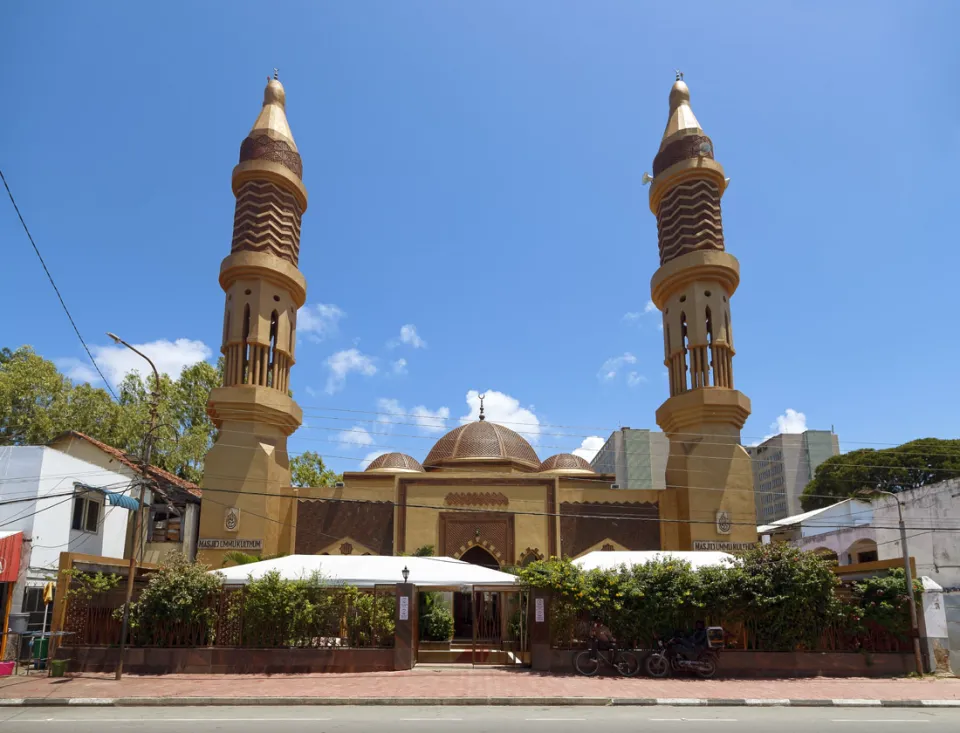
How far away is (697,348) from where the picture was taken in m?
30.9

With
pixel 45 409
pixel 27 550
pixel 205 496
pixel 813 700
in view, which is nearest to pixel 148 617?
pixel 27 550

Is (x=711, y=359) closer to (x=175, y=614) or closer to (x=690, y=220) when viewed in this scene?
(x=690, y=220)

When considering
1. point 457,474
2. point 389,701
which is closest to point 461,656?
point 389,701

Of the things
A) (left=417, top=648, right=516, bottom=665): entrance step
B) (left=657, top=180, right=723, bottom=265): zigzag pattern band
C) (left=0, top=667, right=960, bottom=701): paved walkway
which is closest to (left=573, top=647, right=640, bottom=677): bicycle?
(left=0, top=667, right=960, bottom=701): paved walkway

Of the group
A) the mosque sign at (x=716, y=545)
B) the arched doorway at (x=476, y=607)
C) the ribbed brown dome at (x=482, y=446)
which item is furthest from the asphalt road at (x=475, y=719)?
the ribbed brown dome at (x=482, y=446)

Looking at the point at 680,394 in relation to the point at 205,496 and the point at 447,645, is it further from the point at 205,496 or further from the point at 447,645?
the point at 205,496

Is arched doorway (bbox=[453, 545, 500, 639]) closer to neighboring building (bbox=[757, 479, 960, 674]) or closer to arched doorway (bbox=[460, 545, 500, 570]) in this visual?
arched doorway (bbox=[460, 545, 500, 570])

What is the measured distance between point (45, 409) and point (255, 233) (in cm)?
1609

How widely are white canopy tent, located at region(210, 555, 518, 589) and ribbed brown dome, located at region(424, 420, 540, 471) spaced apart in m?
17.7

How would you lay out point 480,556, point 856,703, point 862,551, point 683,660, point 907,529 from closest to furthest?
1. point 856,703
2. point 683,660
3. point 480,556
4. point 907,529
5. point 862,551

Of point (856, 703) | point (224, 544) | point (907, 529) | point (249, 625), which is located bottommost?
point (856, 703)

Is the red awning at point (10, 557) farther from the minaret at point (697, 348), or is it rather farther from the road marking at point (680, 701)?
the minaret at point (697, 348)

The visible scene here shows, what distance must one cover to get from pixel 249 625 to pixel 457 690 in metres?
5.50

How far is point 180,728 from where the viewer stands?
10.1 metres
